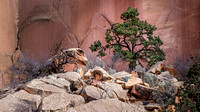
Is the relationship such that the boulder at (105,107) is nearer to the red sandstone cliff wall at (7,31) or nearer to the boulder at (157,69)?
the boulder at (157,69)

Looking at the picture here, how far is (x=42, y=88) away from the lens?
278 centimetres

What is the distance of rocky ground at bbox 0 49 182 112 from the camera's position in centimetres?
226

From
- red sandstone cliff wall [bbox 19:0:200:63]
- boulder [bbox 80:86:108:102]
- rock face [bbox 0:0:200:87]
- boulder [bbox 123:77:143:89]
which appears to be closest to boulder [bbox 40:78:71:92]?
boulder [bbox 80:86:108:102]

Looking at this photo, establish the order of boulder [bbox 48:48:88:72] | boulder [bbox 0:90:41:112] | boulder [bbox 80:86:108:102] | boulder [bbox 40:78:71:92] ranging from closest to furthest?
boulder [bbox 0:90:41:112]
boulder [bbox 80:86:108:102]
boulder [bbox 40:78:71:92]
boulder [bbox 48:48:88:72]

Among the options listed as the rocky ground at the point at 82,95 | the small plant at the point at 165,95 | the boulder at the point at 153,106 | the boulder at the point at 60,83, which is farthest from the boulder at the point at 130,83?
the boulder at the point at 60,83

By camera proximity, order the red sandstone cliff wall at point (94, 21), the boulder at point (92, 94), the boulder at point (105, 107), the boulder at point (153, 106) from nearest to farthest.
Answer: the boulder at point (105, 107) → the boulder at point (92, 94) → the boulder at point (153, 106) → the red sandstone cliff wall at point (94, 21)

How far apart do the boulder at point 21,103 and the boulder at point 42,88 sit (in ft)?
0.38

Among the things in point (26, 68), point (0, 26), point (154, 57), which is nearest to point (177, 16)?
point (154, 57)

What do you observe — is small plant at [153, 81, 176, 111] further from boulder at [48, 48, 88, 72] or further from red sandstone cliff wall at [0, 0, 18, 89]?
red sandstone cliff wall at [0, 0, 18, 89]

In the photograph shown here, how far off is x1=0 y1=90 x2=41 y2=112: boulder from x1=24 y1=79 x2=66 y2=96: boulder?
0.38 feet

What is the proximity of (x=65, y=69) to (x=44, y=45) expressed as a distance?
23.9 ft

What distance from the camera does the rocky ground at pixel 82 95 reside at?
2256mm

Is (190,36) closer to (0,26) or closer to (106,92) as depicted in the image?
(106,92)

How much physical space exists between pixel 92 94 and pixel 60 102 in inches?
20.2
